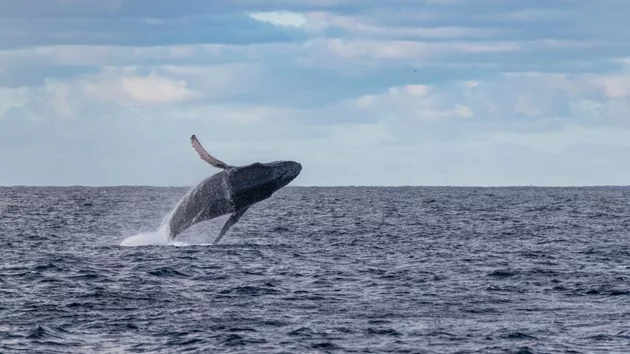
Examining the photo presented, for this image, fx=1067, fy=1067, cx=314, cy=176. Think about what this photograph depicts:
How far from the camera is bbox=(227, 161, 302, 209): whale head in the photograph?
86.8ft

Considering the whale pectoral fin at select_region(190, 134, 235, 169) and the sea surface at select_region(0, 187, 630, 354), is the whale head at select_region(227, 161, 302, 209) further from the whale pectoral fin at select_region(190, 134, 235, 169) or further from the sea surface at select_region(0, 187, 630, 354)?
the sea surface at select_region(0, 187, 630, 354)

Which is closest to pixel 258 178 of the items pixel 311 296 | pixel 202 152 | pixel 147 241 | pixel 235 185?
pixel 235 185

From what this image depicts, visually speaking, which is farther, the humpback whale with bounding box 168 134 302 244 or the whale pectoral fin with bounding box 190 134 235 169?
the whale pectoral fin with bounding box 190 134 235 169


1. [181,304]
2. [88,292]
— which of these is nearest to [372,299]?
[181,304]

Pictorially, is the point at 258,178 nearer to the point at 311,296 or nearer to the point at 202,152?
the point at 202,152

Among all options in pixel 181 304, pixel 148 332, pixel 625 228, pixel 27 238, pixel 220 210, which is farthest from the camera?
pixel 625 228

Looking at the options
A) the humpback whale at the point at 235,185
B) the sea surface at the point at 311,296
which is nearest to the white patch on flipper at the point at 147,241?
the sea surface at the point at 311,296

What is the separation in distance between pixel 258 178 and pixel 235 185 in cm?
68

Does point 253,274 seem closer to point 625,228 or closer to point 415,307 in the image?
point 415,307

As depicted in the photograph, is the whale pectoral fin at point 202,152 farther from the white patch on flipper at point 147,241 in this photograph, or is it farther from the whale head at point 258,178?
the white patch on flipper at point 147,241

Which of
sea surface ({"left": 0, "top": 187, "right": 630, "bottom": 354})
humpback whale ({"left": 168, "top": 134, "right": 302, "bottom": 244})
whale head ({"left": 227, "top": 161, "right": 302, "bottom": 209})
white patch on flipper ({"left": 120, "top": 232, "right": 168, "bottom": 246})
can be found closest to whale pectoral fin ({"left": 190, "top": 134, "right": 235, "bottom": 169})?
humpback whale ({"left": 168, "top": 134, "right": 302, "bottom": 244})

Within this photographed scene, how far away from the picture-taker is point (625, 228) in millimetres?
58375

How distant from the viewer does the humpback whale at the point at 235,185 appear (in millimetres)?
26531

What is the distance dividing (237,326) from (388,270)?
1174cm
